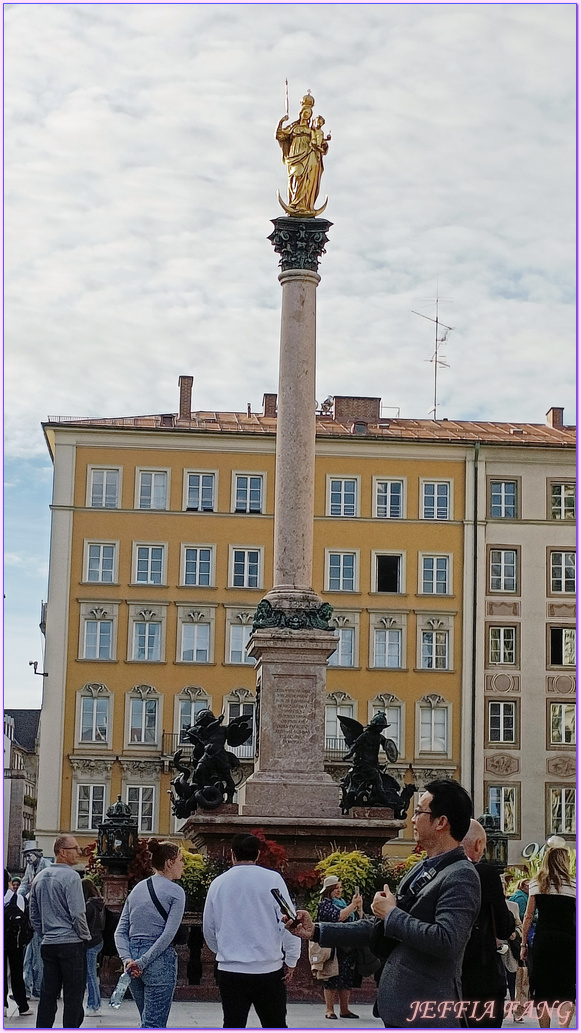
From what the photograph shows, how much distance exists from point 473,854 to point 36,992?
1165 cm

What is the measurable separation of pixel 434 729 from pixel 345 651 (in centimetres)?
390

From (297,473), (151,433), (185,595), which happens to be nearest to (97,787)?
(185,595)

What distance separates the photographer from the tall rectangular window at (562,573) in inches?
2274

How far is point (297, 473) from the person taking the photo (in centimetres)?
2483

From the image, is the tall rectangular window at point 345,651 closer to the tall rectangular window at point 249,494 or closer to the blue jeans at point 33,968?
the tall rectangular window at point 249,494

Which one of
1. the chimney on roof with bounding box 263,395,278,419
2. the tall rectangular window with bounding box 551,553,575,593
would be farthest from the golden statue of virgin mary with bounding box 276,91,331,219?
the chimney on roof with bounding box 263,395,278,419

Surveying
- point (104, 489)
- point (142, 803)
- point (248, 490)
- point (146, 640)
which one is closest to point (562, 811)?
point (142, 803)

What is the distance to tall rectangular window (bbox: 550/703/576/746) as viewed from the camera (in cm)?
5622

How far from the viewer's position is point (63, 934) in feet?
37.9

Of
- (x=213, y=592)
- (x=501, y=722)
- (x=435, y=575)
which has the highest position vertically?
(x=435, y=575)

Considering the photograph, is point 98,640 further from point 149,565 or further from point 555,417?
point 555,417

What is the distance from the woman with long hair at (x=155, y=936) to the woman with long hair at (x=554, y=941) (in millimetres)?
2151

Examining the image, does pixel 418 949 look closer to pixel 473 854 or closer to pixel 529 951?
pixel 473 854

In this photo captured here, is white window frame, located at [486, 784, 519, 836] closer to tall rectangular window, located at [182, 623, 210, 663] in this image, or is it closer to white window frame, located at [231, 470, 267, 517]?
tall rectangular window, located at [182, 623, 210, 663]
